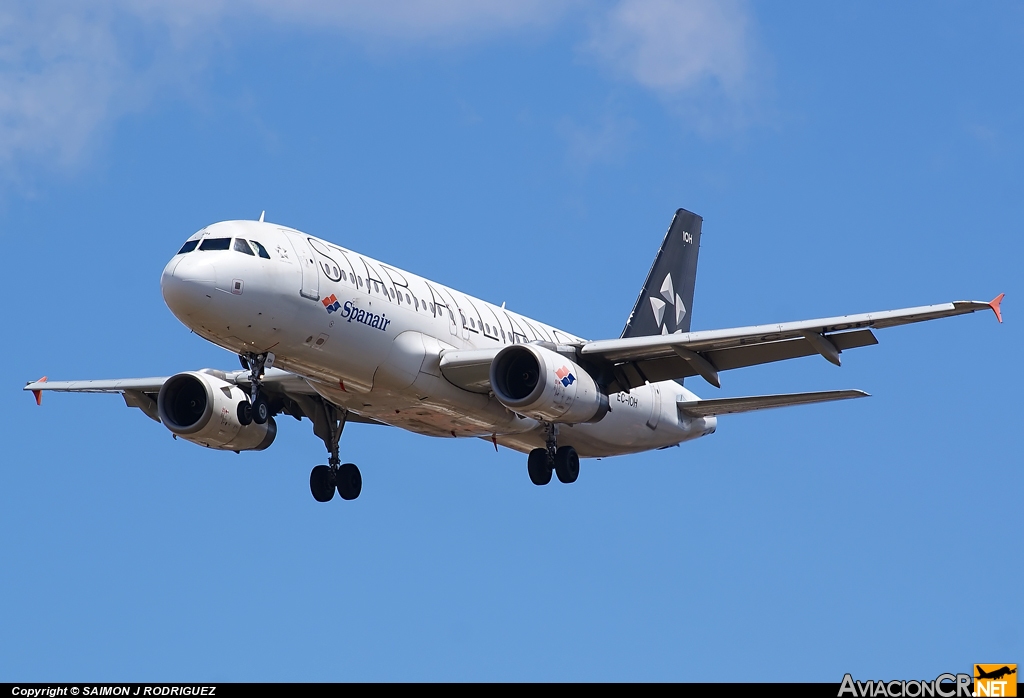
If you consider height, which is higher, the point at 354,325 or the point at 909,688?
the point at 354,325

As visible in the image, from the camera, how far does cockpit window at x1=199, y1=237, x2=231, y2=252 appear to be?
3194 cm

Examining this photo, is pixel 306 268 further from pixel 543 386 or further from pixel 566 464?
pixel 566 464

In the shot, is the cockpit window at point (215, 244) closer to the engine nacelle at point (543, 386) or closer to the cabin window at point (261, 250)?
the cabin window at point (261, 250)

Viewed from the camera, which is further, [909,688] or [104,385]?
[104,385]

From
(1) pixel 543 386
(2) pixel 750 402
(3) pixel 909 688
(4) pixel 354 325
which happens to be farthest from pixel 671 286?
(3) pixel 909 688

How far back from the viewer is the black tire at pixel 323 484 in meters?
39.7

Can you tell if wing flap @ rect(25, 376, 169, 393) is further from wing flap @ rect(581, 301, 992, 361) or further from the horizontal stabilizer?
the horizontal stabilizer

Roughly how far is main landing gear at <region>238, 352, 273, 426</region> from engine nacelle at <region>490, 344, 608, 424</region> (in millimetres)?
5244

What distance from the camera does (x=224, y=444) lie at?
38438 millimetres

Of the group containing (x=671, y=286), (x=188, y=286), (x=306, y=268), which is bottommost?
(x=188, y=286)

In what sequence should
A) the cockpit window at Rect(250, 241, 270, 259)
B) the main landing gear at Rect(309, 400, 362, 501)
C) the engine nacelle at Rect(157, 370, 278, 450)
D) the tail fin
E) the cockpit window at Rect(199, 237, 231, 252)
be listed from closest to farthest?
the cockpit window at Rect(199, 237, 231, 252), the cockpit window at Rect(250, 241, 270, 259), the engine nacelle at Rect(157, 370, 278, 450), the main landing gear at Rect(309, 400, 362, 501), the tail fin

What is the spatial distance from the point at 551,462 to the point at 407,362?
18.2 feet

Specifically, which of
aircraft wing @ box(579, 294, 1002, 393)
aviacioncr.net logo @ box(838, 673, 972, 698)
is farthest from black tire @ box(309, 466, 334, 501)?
aviacioncr.net logo @ box(838, 673, 972, 698)

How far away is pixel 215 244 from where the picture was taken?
3203 cm
